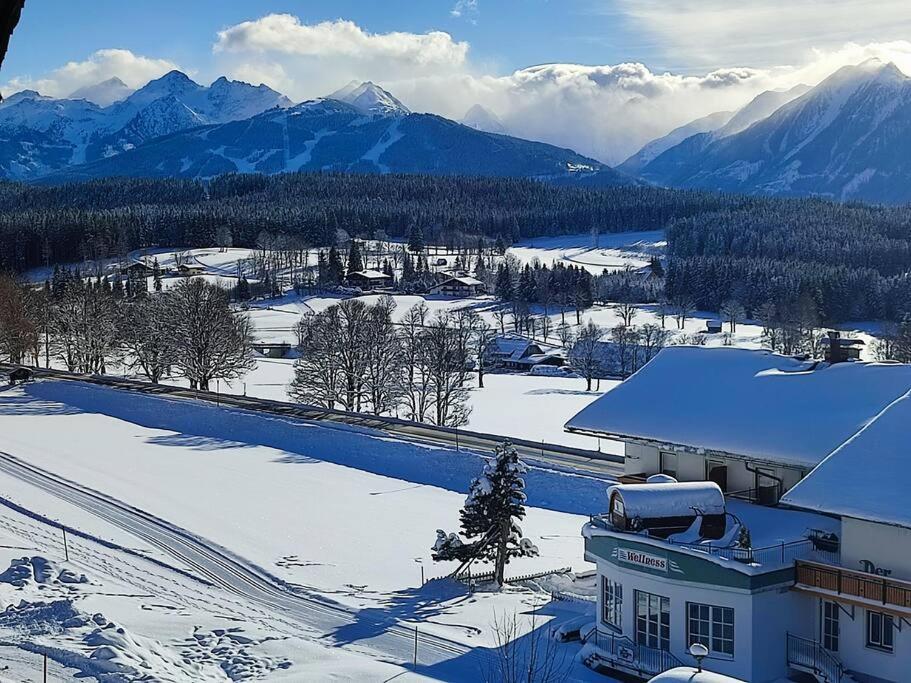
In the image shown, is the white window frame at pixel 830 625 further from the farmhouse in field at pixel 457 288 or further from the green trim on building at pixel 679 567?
the farmhouse in field at pixel 457 288

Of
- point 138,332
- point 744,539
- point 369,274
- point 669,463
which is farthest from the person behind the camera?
point 369,274

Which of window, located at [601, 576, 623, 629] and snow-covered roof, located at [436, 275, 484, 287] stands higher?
snow-covered roof, located at [436, 275, 484, 287]

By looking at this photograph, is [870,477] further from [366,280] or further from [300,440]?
[366,280]

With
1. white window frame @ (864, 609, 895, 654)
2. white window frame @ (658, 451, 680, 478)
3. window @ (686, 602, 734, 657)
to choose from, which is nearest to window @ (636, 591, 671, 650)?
window @ (686, 602, 734, 657)

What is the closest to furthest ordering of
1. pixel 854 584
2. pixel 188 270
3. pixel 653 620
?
pixel 854 584 → pixel 653 620 → pixel 188 270

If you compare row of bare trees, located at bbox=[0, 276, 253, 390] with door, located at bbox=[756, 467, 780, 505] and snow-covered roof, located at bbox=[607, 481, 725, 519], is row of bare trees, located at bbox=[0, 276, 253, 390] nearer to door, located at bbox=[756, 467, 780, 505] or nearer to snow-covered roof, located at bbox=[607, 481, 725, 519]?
door, located at bbox=[756, 467, 780, 505]

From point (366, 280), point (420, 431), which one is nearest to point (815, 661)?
point (420, 431)
